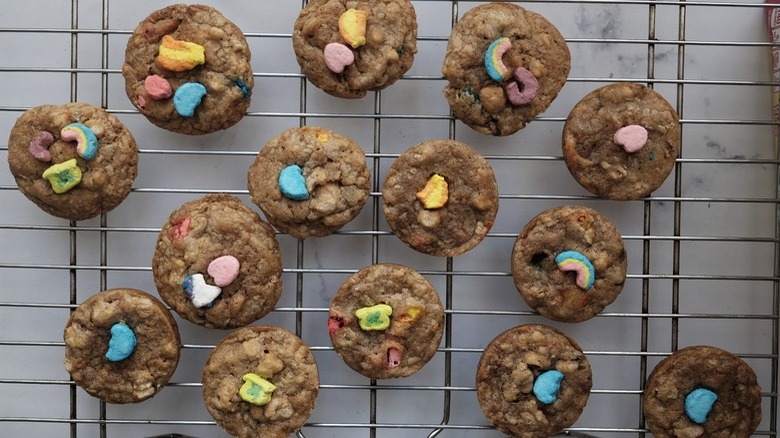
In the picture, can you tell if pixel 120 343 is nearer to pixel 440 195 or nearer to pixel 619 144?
pixel 440 195

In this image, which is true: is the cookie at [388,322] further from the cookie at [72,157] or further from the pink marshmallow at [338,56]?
the cookie at [72,157]

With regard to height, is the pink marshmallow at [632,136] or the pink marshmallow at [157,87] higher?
the pink marshmallow at [157,87]

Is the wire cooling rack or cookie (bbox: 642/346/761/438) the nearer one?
cookie (bbox: 642/346/761/438)

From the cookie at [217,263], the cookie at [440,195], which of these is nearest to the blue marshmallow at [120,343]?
the cookie at [217,263]

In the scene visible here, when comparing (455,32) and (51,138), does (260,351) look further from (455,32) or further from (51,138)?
(455,32)

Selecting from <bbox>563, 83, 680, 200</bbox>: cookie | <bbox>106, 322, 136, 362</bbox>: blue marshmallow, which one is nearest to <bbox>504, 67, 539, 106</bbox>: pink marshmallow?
<bbox>563, 83, 680, 200</bbox>: cookie

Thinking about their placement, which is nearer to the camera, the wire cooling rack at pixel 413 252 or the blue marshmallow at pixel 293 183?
the blue marshmallow at pixel 293 183

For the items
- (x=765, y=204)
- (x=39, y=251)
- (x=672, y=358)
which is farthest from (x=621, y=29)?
(x=39, y=251)

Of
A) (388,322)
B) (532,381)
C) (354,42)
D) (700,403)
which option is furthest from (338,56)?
(700,403)

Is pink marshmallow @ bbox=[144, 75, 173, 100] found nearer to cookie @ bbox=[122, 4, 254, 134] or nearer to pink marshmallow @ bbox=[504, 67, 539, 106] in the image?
cookie @ bbox=[122, 4, 254, 134]
